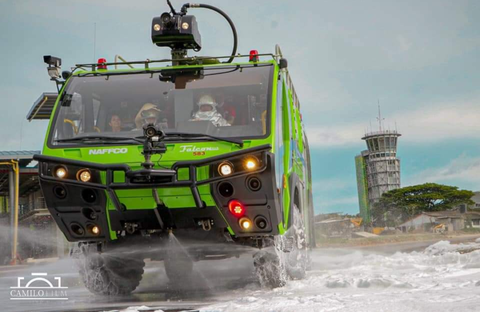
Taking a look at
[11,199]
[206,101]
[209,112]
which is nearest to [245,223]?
[209,112]

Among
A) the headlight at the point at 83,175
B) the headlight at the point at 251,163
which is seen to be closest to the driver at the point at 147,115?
the headlight at the point at 83,175

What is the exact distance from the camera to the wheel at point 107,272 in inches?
312

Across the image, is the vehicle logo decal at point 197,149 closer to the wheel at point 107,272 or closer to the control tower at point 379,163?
the wheel at point 107,272

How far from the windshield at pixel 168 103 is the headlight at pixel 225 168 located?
1.50 ft

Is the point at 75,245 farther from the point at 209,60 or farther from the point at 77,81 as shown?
the point at 209,60

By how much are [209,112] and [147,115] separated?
2.36ft

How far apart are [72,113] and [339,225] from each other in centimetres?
1290

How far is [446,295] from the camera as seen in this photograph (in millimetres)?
5863

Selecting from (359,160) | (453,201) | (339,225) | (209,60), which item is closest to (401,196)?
(453,201)

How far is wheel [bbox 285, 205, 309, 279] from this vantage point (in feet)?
27.0

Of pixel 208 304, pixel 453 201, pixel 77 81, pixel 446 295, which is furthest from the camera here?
pixel 453 201

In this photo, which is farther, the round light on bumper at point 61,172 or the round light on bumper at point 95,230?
the round light on bumper at point 95,230

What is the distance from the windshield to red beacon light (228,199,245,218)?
0.74m

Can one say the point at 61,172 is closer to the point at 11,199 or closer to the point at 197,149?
the point at 197,149
